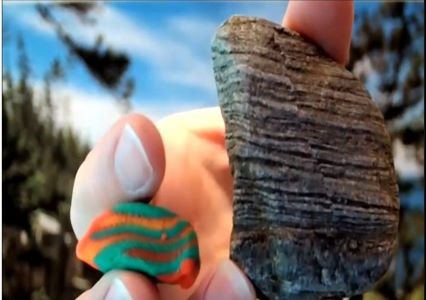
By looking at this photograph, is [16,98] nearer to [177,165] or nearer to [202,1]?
[202,1]

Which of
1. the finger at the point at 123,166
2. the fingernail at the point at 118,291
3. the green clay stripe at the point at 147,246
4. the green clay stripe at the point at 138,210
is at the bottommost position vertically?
the fingernail at the point at 118,291

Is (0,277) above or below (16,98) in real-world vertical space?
below

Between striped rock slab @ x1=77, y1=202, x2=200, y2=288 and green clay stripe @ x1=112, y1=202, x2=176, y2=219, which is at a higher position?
green clay stripe @ x1=112, y1=202, x2=176, y2=219

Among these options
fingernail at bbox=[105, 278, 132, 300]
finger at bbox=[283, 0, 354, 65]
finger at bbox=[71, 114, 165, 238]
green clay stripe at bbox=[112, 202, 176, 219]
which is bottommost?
fingernail at bbox=[105, 278, 132, 300]

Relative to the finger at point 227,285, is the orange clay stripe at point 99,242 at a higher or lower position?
higher

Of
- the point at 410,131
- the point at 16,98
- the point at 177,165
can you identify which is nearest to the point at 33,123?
the point at 16,98
